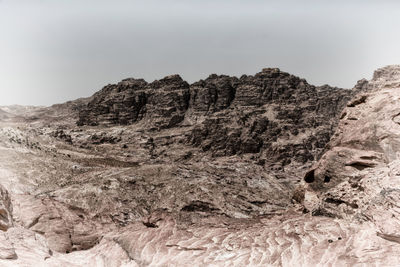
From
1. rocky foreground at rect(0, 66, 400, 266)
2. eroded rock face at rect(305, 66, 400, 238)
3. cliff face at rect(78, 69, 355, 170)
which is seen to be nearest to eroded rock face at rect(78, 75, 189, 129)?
cliff face at rect(78, 69, 355, 170)

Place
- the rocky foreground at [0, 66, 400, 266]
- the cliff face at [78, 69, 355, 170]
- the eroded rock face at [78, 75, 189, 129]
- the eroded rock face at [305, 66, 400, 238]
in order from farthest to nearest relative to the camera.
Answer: the eroded rock face at [78, 75, 189, 129]
the cliff face at [78, 69, 355, 170]
the eroded rock face at [305, 66, 400, 238]
the rocky foreground at [0, 66, 400, 266]

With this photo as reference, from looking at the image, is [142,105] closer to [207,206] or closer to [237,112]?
[237,112]

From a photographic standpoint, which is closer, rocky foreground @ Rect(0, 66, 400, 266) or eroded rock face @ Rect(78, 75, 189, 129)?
rocky foreground @ Rect(0, 66, 400, 266)

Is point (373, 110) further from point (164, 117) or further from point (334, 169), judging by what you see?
point (164, 117)

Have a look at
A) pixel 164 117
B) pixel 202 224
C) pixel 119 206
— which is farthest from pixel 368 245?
pixel 164 117

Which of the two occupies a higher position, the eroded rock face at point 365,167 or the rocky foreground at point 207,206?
the eroded rock face at point 365,167

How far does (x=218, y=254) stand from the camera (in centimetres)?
1549

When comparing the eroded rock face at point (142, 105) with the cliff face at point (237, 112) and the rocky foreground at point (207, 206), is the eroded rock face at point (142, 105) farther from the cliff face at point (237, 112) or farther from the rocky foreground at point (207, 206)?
the rocky foreground at point (207, 206)

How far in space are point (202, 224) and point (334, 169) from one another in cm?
974

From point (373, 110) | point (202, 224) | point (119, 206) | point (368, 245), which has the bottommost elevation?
point (119, 206)

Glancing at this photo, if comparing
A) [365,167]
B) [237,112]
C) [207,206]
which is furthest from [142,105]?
[365,167]

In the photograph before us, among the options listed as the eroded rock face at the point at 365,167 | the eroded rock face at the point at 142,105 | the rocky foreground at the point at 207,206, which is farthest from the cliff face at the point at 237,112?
the eroded rock face at the point at 365,167

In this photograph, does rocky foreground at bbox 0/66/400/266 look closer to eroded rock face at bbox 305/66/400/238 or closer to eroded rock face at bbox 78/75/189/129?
eroded rock face at bbox 305/66/400/238

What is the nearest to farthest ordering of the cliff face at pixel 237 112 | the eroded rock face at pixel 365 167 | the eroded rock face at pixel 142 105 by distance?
the eroded rock face at pixel 365 167
the cliff face at pixel 237 112
the eroded rock face at pixel 142 105
